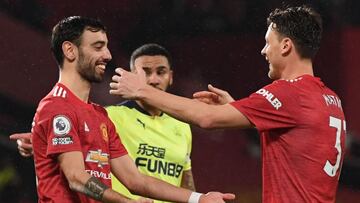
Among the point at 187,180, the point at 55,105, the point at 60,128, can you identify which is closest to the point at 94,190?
the point at 60,128

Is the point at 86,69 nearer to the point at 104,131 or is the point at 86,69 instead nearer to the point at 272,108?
the point at 104,131

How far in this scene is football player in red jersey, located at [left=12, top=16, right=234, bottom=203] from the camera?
12.6 feet

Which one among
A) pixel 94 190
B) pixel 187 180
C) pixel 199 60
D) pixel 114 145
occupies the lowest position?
pixel 94 190

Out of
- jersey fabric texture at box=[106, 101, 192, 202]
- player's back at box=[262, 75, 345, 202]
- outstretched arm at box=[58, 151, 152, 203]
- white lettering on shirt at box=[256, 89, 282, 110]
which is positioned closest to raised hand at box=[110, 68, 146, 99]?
outstretched arm at box=[58, 151, 152, 203]

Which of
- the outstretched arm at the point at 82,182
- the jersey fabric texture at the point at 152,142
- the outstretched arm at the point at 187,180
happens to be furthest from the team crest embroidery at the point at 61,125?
the outstretched arm at the point at 187,180

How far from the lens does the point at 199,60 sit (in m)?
8.77

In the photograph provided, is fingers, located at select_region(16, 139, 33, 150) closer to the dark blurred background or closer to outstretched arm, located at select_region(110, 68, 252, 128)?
outstretched arm, located at select_region(110, 68, 252, 128)

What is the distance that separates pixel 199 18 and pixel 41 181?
527cm

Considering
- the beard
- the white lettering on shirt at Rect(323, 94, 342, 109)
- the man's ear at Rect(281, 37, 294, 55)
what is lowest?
the white lettering on shirt at Rect(323, 94, 342, 109)

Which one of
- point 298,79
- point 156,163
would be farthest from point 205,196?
point 156,163

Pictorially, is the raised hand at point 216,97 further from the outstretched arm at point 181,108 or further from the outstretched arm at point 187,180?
the outstretched arm at point 187,180

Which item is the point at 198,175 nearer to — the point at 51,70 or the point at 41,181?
the point at 51,70

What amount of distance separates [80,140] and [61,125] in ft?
0.44

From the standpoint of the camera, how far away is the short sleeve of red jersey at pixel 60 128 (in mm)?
3855
